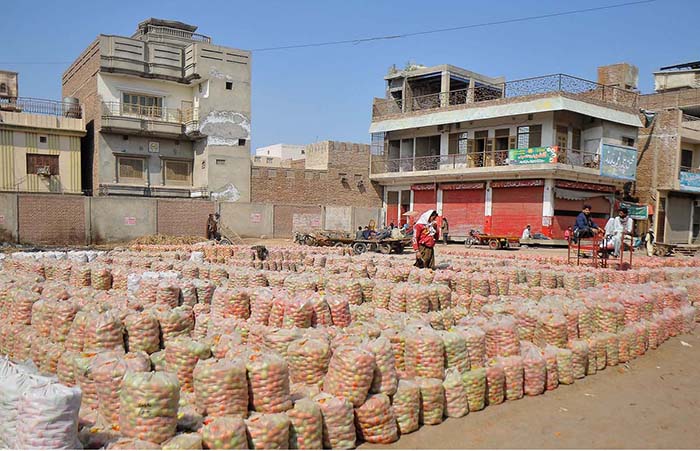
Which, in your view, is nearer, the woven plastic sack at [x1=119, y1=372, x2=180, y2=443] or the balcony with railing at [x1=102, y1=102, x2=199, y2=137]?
the woven plastic sack at [x1=119, y1=372, x2=180, y2=443]

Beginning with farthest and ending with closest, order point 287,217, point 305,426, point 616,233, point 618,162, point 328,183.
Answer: point 328,183 < point 287,217 < point 618,162 < point 616,233 < point 305,426

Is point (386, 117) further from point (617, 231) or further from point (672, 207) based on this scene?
point (617, 231)

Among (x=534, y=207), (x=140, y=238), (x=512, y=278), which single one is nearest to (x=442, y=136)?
(x=534, y=207)

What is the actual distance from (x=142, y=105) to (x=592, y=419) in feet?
89.1

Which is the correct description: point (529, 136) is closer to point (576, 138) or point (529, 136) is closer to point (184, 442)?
point (576, 138)

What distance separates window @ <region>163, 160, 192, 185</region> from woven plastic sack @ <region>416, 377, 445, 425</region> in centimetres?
2632

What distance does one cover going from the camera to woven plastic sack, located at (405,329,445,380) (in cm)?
466

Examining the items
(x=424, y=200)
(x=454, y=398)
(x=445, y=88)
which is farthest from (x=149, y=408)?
(x=445, y=88)

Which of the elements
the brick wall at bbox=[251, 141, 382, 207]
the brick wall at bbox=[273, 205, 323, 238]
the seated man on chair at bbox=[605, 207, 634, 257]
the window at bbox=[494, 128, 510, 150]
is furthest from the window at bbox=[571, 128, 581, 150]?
the seated man on chair at bbox=[605, 207, 634, 257]

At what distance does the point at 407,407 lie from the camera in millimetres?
4242

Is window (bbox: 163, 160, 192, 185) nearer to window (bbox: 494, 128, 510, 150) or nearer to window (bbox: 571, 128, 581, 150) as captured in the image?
window (bbox: 494, 128, 510, 150)

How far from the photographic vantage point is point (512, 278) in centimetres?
970

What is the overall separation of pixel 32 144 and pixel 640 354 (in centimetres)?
2673

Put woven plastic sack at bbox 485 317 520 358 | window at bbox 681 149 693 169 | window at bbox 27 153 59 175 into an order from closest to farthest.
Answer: woven plastic sack at bbox 485 317 520 358 → window at bbox 27 153 59 175 → window at bbox 681 149 693 169
